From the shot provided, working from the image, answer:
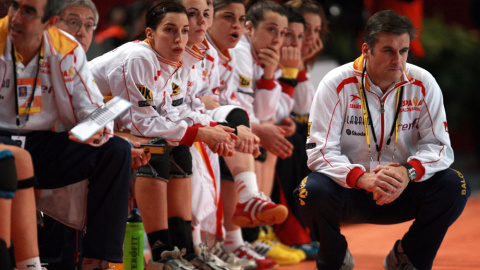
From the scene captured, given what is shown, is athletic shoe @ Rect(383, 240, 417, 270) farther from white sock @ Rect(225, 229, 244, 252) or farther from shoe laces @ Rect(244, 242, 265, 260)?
white sock @ Rect(225, 229, 244, 252)

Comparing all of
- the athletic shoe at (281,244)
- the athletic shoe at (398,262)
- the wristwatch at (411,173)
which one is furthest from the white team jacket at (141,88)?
the athletic shoe at (281,244)

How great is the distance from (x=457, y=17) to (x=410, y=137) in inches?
259

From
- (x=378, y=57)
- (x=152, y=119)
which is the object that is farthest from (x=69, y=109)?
(x=378, y=57)

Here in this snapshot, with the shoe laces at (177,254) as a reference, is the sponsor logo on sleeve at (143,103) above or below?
above

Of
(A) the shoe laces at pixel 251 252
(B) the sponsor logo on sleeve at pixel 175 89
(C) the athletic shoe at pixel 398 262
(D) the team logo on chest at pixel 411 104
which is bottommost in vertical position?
(A) the shoe laces at pixel 251 252

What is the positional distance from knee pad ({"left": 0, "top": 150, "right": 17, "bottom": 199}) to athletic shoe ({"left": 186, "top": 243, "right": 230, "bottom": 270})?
3.98ft

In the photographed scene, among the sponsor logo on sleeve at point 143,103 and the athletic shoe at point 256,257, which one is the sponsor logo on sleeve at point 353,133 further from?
the athletic shoe at point 256,257

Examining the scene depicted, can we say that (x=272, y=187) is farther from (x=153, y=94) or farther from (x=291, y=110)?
(x=153, y=94)

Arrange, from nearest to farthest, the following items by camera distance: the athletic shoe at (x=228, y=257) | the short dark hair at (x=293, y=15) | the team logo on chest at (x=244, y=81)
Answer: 1. the athletic shoe at (x=228, y=257)
2. the team logo on chest at (x=244, y=81)
3. the short dark hair at (x=293, y=15)

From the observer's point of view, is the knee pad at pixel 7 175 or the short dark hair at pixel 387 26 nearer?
the knee pad at pixel 7 175

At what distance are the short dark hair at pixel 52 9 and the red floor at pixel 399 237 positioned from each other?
2038 millimetres

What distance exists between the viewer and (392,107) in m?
3.26

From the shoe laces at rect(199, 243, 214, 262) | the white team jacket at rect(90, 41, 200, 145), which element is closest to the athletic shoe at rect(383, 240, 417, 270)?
the shoe laces at rect(199, 243, 214, 262)

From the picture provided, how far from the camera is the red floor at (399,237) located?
12.9 ft
